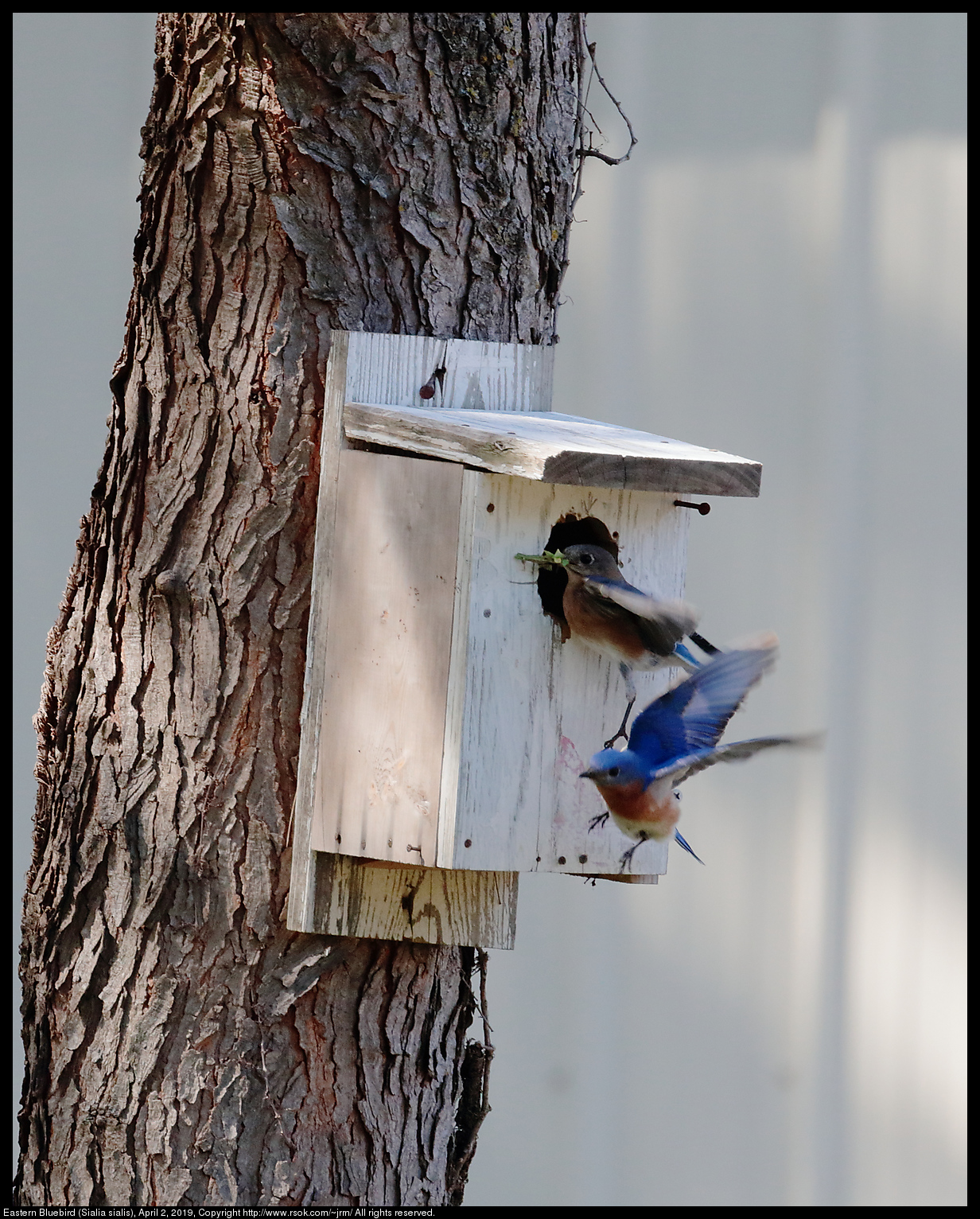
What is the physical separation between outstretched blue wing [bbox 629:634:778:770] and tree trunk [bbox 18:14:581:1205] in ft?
1.56

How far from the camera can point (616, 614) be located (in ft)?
5.16

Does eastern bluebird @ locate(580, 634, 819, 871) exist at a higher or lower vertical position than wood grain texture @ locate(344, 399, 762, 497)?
lower

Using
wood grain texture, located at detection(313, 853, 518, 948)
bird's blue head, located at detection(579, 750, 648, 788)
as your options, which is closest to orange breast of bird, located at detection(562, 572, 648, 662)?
bird's blue head, located at detection(579, 750, 648, 788)

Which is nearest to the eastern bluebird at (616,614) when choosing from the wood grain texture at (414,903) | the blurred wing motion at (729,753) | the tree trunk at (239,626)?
the blurred wing motion at (729,753)

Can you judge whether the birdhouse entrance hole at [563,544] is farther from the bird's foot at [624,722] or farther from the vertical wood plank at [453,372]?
the vertical wood plank at [453,372]

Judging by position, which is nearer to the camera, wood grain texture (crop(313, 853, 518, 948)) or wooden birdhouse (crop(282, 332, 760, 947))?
wooden birdhouse (crop(282, 332, 760, 947))

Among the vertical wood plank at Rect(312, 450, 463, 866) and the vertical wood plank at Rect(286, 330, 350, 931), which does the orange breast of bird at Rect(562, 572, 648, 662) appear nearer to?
the vertical wood plank at Rect(312, 450, 463, 866)

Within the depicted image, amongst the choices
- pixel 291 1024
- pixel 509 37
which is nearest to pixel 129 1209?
pixel 291 1024

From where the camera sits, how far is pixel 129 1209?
1.75 metres

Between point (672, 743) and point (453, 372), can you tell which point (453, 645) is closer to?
point (672, 743)

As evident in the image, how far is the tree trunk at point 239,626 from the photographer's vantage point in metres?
1.74

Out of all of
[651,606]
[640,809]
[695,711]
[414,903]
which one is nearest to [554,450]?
[651,606]

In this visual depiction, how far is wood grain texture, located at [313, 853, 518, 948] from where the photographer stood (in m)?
1.72

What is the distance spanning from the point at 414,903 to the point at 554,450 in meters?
0.64
